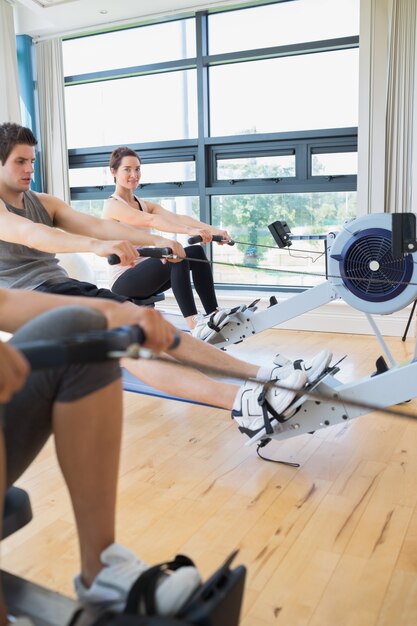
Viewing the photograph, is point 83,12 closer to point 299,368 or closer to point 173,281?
point 173,281

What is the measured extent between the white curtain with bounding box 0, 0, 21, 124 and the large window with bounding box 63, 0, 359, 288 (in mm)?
524

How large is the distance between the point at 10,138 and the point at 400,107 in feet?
8.89

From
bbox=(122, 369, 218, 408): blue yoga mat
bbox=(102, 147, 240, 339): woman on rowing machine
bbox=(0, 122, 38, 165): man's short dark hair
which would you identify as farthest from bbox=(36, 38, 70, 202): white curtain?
bbox=(122, 369, 218, 408): blue yoga mat

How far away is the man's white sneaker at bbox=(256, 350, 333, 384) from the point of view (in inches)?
73.4

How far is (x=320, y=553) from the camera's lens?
1.45m

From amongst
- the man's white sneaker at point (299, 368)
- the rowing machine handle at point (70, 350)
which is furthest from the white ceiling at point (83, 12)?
the rowing machine handle at point (70, 350)

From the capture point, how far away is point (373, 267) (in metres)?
2.42

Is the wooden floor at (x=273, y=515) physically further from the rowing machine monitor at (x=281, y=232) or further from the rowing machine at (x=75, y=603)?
the rowing machine monitor at (x=281, y=232)

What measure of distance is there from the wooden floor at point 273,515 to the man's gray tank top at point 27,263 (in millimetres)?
660

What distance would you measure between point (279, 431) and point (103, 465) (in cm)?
98

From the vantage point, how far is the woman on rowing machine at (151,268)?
3115mm

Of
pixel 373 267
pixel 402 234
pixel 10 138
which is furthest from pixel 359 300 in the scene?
pixel 10 138

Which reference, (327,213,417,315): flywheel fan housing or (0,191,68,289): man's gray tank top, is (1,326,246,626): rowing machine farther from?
(327,213,417,315): flywheel fan housing

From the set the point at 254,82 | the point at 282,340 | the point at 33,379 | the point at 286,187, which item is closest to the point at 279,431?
the point at 33,379
